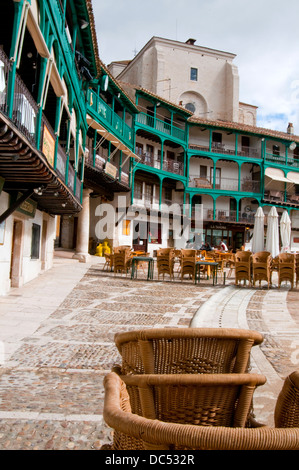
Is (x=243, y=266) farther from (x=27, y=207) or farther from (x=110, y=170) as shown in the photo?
(x=110, y=170)

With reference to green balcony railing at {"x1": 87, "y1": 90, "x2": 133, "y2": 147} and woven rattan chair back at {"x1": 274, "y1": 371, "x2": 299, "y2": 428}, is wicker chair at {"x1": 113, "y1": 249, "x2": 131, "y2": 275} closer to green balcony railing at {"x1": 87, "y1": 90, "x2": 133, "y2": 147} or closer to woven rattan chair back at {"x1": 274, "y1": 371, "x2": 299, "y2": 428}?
green balcony railing at {"x1": 87, "y1": 90, "x2": 133, "y2": 147}

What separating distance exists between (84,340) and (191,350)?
400 centimetres

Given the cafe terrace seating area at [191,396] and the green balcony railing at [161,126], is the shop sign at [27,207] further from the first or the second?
the green balcony railing at [161,126]

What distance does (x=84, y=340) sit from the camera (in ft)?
18.9

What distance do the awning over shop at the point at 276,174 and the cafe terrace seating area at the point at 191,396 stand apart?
1427 inches

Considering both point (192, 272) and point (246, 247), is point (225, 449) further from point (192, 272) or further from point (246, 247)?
point (246, 247)

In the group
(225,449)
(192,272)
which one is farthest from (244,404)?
(192,272)

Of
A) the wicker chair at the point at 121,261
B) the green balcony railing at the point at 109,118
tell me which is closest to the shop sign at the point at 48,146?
the wicker chair at the point at 121,261

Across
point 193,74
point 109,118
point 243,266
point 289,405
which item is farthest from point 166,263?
point 193,74

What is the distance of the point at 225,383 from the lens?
1.61 meters

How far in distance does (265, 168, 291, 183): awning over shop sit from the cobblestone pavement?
25.4 meters

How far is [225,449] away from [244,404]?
0.54m

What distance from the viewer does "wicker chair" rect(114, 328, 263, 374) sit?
198cm

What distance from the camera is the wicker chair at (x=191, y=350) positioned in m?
1.98
